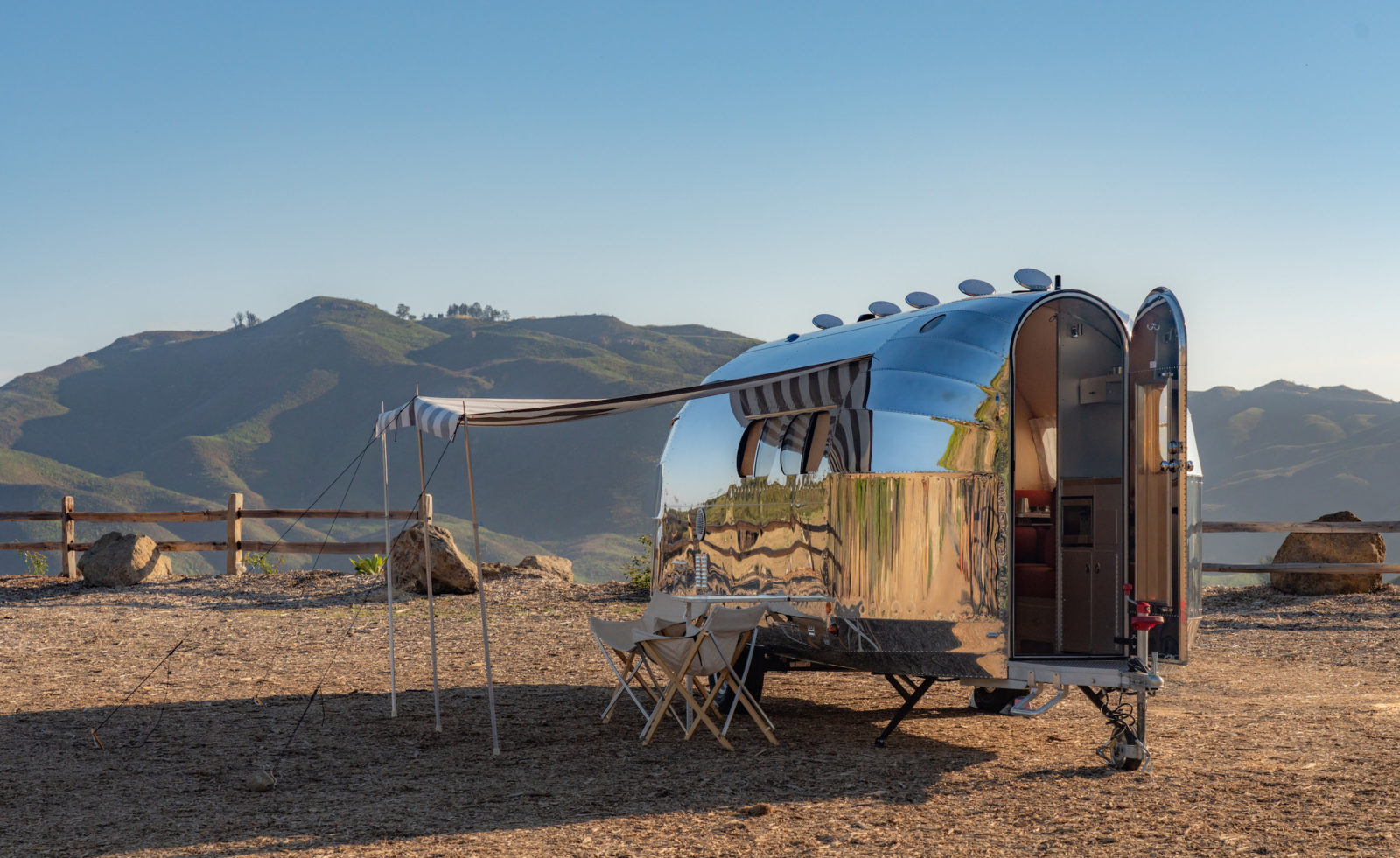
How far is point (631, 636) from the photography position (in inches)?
305

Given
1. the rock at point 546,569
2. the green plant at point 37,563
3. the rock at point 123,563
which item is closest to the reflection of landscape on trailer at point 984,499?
the rock at point 546,569

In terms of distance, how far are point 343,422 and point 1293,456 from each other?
344ft

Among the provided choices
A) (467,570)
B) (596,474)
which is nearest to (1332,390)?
(596,474)

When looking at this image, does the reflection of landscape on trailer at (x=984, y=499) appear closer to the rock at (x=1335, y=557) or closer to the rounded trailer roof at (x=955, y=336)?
the rounded trailer roof at (x=955, y=336)

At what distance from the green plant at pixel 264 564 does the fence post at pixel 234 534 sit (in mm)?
531

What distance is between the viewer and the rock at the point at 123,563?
17.6m

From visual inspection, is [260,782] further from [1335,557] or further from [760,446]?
[1335,557]

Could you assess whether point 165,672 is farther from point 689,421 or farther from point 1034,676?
point 1034,676

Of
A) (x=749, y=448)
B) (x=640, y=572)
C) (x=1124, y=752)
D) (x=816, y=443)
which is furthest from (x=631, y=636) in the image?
(x=640, y=572)

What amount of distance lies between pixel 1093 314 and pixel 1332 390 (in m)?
159

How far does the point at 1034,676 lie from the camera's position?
634cm

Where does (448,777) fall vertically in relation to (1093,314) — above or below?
below

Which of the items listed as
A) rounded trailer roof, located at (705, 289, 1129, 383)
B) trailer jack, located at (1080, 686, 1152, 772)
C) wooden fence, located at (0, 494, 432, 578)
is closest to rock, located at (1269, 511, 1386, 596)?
trailer jack, located at (1080, 686, 1152, 772)

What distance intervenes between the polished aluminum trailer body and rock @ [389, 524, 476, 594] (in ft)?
30.3
